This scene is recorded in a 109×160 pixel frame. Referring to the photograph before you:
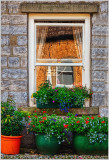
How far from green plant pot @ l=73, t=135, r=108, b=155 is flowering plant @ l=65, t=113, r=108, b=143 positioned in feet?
0.31

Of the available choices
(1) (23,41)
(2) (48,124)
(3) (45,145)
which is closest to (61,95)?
(2) (48,124)

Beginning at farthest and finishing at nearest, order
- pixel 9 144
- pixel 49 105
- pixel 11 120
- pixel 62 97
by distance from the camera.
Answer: pixel 49 105 → pixel 62 97 → pixel 11 120 → pixel 9 144

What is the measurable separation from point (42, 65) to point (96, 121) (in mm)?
1881

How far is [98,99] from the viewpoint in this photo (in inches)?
257

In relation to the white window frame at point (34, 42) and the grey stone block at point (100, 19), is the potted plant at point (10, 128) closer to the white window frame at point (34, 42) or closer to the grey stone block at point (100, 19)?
the white window frame at point (34, 42)

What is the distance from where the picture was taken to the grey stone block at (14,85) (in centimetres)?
655

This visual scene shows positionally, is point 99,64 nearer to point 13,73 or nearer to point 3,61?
point 13,73

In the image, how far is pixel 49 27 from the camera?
6770 millimetres

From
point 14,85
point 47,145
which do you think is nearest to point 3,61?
point 14,85

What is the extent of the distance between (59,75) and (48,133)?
1550 millimetres

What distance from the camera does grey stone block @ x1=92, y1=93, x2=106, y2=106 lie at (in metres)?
6.52

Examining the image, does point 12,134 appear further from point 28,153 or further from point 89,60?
point 89,60

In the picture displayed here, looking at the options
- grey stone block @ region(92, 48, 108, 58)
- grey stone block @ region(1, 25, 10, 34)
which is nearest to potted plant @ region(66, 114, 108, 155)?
grey stone block @ region(92, 48, 108, 58)

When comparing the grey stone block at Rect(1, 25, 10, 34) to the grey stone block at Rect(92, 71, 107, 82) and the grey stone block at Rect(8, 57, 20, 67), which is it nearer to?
the grey stone block at Rect(8, 57, 20, 67)
